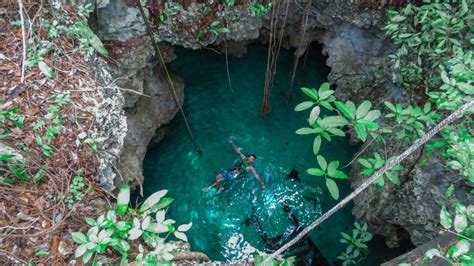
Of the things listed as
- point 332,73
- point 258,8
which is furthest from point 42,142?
point 332,73

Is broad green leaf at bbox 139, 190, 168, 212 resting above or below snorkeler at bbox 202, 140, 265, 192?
above

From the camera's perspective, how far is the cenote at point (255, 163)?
199 inches

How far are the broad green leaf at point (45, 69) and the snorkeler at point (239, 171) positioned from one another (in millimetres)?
2834

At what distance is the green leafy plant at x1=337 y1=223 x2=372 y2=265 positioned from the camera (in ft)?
14.2

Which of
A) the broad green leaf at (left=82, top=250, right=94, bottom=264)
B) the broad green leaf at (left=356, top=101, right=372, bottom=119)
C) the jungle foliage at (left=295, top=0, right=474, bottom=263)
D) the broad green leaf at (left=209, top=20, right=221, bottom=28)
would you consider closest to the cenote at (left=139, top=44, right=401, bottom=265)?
the jungle foliage at (left=295, top=0, right=474, bottom=263)

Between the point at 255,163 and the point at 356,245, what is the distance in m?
1.99

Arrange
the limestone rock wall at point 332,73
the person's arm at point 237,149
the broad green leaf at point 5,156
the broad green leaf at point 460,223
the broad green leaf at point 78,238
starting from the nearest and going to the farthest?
the broad green leaf at point 460,223 < the broad green leaf at point 78,238 < the broad green leaf at point 5,156 < the limestone rock wall at point 332,73 < the person's arm at point 237,149

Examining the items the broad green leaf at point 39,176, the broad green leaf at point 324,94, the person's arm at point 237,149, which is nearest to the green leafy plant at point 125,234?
the broad green leaf at point 39,176

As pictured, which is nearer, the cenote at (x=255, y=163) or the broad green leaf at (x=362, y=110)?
the broad green leaf at (x=362, y=110)

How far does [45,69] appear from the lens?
3152mm

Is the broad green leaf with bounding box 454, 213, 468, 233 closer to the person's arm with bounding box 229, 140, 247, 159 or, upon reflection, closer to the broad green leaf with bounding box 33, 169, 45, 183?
the broad green leaf with bounding box 33, 169, 45, 183

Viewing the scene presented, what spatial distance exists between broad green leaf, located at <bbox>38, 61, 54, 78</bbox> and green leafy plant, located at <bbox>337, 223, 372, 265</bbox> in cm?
383

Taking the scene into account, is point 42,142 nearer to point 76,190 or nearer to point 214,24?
point 76,190

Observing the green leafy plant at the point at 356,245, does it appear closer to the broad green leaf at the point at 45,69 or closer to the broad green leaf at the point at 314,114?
the broad green leaf at the point at 314,114
